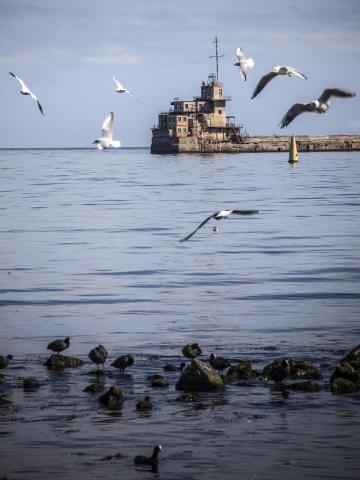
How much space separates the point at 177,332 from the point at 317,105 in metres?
6.37

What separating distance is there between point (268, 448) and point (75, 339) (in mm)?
8221

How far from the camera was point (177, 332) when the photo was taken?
2334cm

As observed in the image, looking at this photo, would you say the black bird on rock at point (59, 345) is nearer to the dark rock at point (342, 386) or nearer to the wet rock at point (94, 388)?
the wet rock at point (94, 388)

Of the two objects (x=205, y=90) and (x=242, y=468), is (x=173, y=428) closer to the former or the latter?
(x=242, y=468)

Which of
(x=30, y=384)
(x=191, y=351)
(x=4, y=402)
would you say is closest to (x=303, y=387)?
(x=191, y=351)

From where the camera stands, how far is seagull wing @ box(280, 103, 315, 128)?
19578 mm

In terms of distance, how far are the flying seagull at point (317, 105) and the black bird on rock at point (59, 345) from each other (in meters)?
5.96

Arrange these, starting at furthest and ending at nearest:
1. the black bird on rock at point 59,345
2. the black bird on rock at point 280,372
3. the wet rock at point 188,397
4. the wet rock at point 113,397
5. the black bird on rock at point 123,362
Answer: the black bird on rock at point 59,345
the black bird on rock at point 123,362
the black bird on rock at point 280,372
the wet rock at point 188,397
the wet rock at point 113,397

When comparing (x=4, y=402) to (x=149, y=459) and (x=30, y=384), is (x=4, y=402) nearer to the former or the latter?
(x=30, y=384)

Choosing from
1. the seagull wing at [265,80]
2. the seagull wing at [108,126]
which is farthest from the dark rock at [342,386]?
the seagull wing at [108,126]

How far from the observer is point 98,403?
17.4 meters

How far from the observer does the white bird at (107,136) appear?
869 inches

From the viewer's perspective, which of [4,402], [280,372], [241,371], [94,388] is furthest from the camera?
[241,371]

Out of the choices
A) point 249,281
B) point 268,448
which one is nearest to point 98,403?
point 268,448
